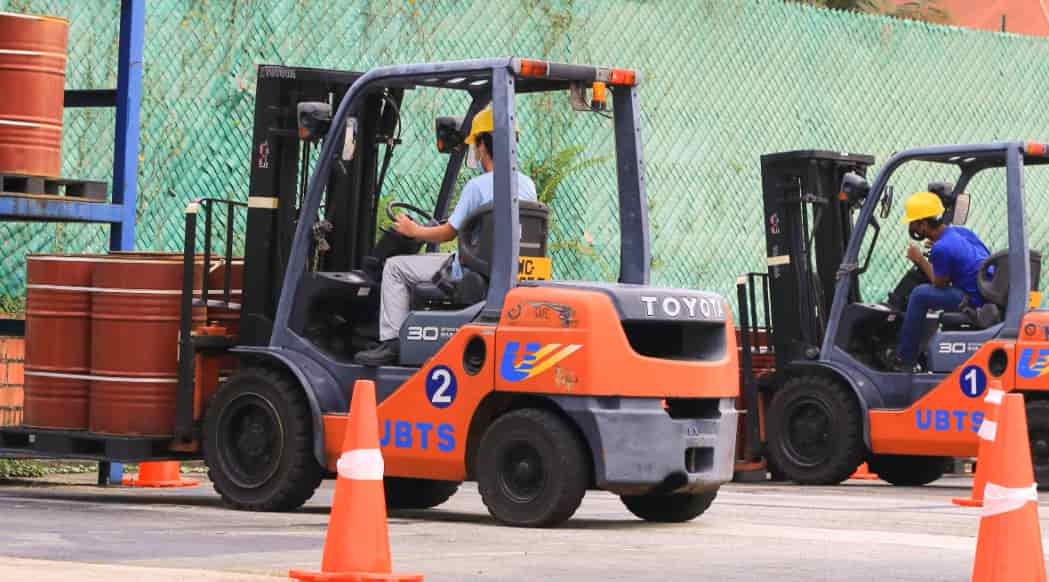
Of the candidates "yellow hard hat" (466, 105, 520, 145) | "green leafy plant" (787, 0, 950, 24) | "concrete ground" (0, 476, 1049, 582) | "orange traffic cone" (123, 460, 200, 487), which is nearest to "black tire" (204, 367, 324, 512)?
"concrete ground" (0, 476, 1049, 582)

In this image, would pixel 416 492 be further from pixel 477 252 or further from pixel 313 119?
pixel 313 119

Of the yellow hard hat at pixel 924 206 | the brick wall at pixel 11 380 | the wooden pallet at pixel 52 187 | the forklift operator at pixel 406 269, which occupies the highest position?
the yellow hard hat at pixel 924 206

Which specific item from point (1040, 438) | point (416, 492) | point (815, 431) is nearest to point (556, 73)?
point (416, 492)

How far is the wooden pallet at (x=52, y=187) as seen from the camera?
12930 millimetres

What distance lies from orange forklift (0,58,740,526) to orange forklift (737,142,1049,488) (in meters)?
3.51

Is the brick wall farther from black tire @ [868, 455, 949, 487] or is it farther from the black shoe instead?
black tire @ [868, 455, 949, 487]

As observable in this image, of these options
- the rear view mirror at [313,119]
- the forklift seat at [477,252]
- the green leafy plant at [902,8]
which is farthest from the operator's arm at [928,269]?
the green leafy plant at [902,8]

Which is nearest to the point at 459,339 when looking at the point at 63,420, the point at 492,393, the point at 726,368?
the point at 492,393

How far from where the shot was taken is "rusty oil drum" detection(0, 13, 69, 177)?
507 inches

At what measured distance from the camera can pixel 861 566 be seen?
349 inches

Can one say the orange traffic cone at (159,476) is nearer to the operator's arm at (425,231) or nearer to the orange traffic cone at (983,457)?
the operator's arm at (425,231)

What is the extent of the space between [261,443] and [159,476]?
8.69 feet

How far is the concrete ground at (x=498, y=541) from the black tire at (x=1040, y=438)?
1711 mm

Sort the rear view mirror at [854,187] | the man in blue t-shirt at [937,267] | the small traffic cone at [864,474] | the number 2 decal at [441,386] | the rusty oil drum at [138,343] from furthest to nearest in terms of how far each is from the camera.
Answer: the small traffic cone at [864,474], the rear view mirror at [854,187], the man in blue t-shirt at [937,267], the rusty oil drum at [138,343], the number 2 decal at [441,386]
